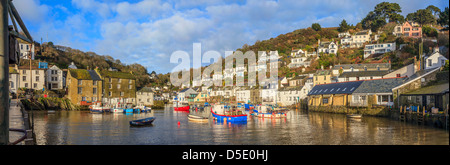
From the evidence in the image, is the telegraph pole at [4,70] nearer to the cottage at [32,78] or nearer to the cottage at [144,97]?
the cottage at [144,97]

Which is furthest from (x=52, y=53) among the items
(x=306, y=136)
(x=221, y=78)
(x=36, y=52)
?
(x=306, y=136)

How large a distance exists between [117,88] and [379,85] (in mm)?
58226

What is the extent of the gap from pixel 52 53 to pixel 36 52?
5286 mm

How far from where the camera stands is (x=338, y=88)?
58.2 metres

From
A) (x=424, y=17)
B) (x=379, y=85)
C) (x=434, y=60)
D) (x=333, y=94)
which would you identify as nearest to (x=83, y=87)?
(x=333, y=94)

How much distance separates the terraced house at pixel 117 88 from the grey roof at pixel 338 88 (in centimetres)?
4478

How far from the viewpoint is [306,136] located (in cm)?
2778

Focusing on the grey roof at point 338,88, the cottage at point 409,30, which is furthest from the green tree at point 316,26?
the grey roof at point 338,88

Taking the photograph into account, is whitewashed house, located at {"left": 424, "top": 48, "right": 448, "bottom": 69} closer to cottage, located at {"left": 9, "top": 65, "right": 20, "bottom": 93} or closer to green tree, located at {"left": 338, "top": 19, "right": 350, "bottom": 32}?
cottage, located at {"left": 9, "top": 65, "right": 20, "bottom": 93}

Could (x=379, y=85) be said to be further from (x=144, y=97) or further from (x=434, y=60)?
(x=144, y=97)

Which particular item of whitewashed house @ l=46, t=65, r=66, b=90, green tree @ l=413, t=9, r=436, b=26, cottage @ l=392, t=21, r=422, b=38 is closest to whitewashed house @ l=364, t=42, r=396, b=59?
cottage @ l=392, t=21, r=422, b=38

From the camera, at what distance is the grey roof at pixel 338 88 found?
54.1 meters

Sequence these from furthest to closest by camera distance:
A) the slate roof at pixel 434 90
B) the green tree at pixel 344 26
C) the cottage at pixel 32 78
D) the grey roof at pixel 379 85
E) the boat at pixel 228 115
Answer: the green tree at pixel 344 26 → the cottage at pixel 32 78 → the grey roof at pixel 379 85 → the boat at pixel 228 115 → the slate roof at pixel 434 90

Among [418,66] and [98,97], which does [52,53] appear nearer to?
[98,97]
